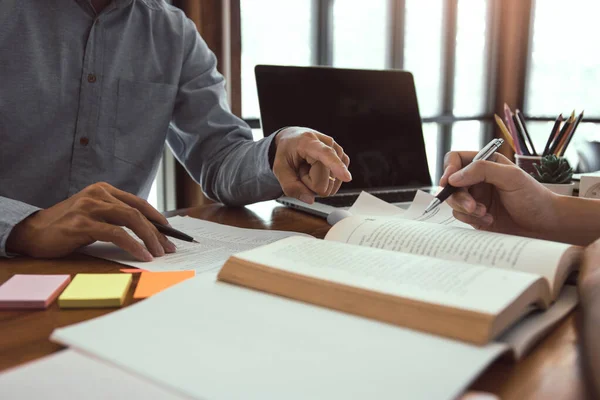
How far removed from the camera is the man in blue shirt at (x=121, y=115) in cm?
94

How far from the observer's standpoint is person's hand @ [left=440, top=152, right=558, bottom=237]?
0.68 meters

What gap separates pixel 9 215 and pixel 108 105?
46cm

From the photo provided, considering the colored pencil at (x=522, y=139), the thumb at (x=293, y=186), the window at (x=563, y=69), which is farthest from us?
the window at (x=563, y=69)

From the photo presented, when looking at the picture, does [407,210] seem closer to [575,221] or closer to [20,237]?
[575,221]

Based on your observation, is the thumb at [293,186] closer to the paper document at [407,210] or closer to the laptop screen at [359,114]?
the paper document at [407,210]

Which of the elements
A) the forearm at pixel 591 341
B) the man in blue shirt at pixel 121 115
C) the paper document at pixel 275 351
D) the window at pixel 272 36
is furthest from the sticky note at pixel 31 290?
the window at pixel 272 36

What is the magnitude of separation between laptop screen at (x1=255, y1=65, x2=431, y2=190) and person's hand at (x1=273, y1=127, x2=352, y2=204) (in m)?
0.27

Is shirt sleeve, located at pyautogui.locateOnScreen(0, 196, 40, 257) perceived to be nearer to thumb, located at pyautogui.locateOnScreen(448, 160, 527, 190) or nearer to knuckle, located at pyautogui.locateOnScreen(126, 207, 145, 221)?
knuckle, located at pyautogui.locateOnScreen(126, 207, 145, 221)

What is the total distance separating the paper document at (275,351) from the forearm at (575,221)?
1.33ft

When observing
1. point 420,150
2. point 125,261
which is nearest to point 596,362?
point 125,261

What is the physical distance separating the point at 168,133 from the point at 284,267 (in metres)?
0.90

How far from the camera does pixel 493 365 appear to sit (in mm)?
359

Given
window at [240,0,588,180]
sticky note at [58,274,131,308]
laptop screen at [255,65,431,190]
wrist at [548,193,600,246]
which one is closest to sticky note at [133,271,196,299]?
sticky note at [58,274,131,308]

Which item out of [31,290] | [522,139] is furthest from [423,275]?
[522,139]
